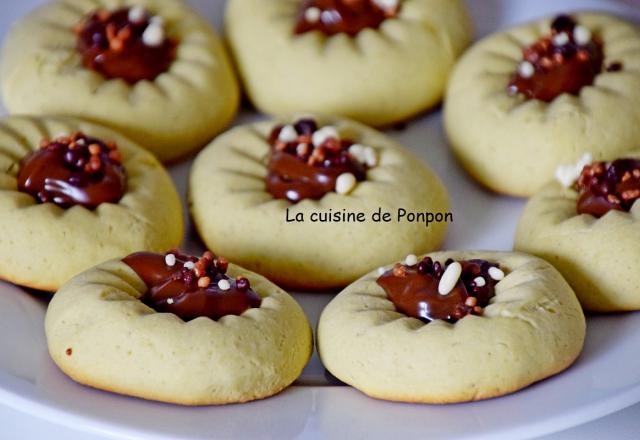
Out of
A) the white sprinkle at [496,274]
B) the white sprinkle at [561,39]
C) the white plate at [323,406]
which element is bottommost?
the white plate at [323,406]

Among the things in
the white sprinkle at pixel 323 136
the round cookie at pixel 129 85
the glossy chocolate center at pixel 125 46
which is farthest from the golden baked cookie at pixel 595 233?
the glossy chocolate center at pixel 125 46

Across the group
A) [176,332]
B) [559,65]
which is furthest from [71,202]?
[559,65]

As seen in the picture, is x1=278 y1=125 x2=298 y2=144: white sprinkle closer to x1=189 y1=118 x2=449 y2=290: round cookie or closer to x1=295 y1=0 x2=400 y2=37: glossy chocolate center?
x1=189 y1=118 x2=449 y2=290: round cookie

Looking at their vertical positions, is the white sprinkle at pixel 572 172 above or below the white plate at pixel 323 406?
above

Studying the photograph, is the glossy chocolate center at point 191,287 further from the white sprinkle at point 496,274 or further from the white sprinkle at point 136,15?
the white sprinkle at point 136,15

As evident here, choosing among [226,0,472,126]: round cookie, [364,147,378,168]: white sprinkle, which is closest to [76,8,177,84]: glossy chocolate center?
[226,0,472,126]: round cookie

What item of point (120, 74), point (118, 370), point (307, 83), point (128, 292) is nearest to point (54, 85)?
point (120, 74)
